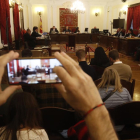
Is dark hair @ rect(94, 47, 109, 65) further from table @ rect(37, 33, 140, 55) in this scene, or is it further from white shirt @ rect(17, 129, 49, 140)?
table @ rect(37, 33, 140, 55)

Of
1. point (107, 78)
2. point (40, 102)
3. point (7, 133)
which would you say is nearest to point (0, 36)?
point (40, 102)

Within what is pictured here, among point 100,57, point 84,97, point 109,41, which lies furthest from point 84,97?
point 109,41

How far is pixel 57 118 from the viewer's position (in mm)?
1797

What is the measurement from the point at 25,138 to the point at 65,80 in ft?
3.09

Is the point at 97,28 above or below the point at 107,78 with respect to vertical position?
above

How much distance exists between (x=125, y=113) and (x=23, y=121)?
1129 mm

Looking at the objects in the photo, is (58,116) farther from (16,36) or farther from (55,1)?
(55,1)

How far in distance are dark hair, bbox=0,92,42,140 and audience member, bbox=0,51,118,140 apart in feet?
2.83

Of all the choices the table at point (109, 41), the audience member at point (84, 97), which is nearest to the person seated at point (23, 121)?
the audience member at point (84, 97)

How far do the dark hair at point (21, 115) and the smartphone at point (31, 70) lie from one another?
1.07ft

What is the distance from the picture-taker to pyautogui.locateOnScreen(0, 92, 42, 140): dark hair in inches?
49.1

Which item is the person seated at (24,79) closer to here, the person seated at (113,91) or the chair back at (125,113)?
the chair back at (125,113)

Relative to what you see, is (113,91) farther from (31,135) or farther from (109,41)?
(109,41)

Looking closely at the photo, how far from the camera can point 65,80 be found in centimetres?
48
